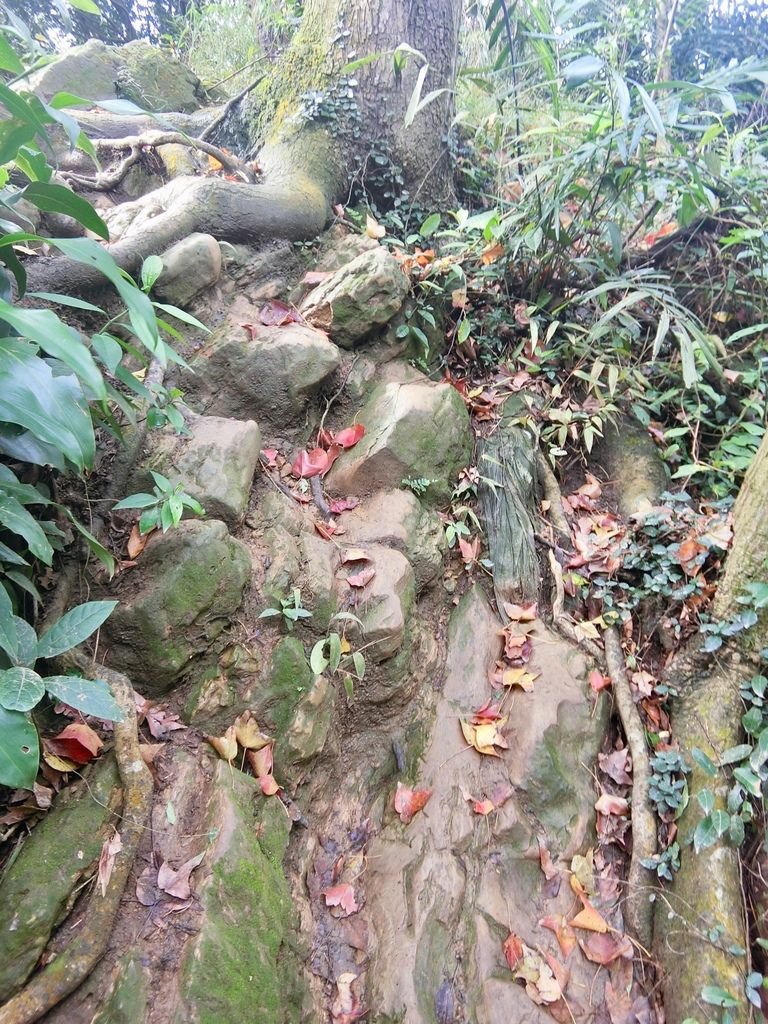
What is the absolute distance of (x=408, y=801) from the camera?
2590mm

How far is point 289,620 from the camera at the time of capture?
2.53 m

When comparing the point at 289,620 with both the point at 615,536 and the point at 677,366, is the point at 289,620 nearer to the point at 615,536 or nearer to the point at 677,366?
the point at 615,536

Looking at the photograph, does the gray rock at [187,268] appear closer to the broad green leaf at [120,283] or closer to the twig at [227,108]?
the broad green leaf at [120,283]

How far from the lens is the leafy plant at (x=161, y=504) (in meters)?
2.19

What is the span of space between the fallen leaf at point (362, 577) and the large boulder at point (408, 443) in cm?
54

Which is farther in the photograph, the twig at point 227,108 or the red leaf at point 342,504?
the twig at point 227,108

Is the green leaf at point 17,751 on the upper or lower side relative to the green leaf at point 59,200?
lower

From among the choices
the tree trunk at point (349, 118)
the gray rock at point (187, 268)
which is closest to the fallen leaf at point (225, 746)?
the gray rock at point (187, 268)

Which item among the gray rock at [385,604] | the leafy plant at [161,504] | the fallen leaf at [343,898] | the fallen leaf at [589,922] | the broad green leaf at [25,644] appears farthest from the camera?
the gray rock at [385,604]

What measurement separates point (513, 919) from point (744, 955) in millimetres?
865

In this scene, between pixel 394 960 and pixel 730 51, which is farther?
pixel 730 51

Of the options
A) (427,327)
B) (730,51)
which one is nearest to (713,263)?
(427,327)

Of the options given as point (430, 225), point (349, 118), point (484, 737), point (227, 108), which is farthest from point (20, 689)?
point (227, 108)

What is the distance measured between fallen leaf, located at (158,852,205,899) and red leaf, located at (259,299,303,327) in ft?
8.60
